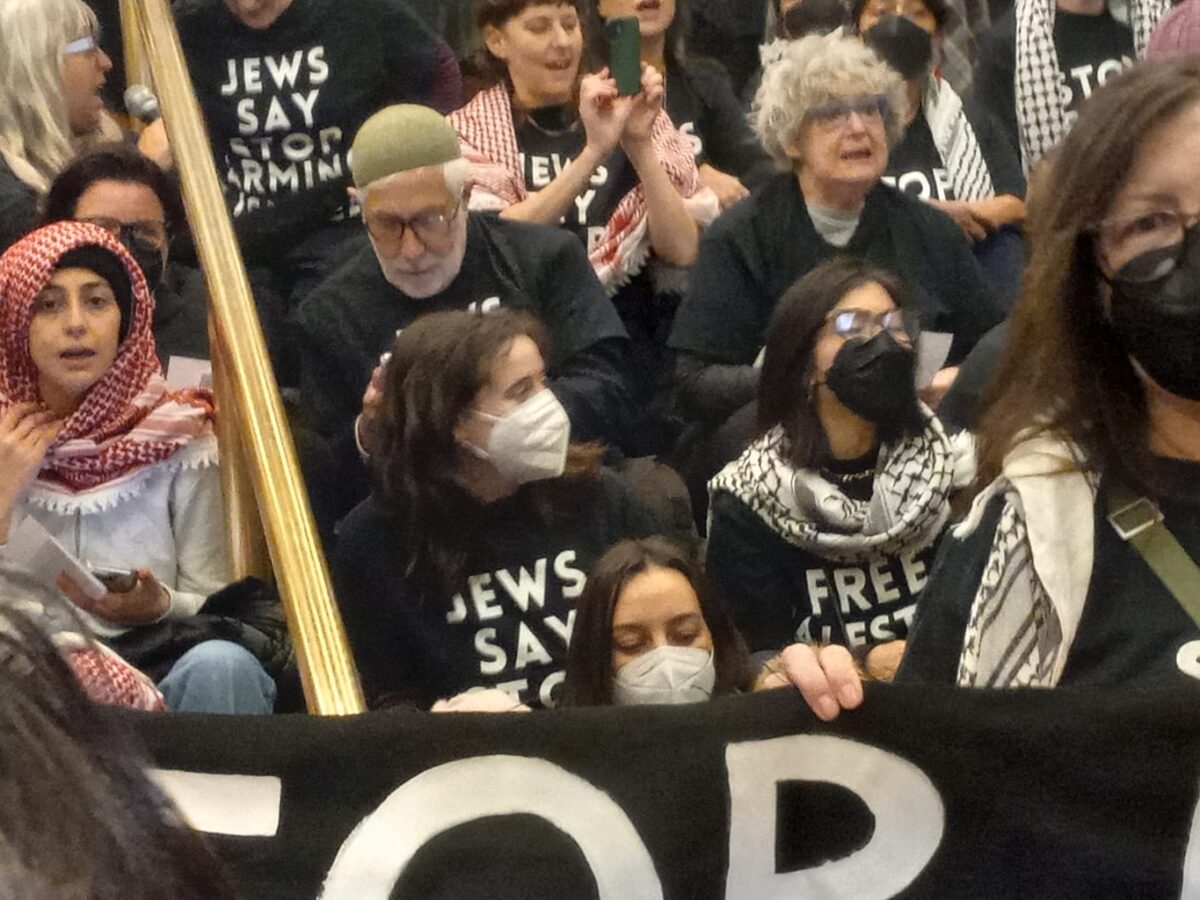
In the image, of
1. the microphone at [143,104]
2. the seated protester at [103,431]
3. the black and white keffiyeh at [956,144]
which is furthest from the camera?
the microphone at [143,104]

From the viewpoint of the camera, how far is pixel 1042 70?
3.42 m

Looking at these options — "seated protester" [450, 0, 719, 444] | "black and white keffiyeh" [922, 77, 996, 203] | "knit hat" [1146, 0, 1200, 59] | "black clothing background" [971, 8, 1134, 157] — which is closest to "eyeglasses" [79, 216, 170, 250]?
"seated protester" [450, 0, 719, 444]

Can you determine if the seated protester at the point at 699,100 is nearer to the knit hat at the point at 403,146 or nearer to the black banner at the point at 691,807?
the knit hat at the point at 403,146

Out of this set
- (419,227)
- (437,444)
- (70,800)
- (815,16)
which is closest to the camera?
(70,800)

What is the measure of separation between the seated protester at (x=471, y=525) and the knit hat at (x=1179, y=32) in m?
1.02

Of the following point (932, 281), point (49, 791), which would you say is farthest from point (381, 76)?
point (49, 791)

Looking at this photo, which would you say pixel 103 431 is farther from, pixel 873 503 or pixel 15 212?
pixel 873 503

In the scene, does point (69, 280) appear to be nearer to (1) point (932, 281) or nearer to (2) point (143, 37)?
(2) point (143, 37)

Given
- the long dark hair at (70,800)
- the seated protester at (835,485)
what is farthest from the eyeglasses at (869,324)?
the long dark hair at (70,800)

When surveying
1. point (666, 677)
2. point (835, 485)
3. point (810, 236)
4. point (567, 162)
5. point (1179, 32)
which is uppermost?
point (1179, 32)

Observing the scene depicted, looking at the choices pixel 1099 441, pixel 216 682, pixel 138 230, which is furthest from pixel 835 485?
pixel 138 230

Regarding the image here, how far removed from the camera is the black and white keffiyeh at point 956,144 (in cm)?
329

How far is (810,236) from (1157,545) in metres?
1.38

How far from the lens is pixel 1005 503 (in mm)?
1604
